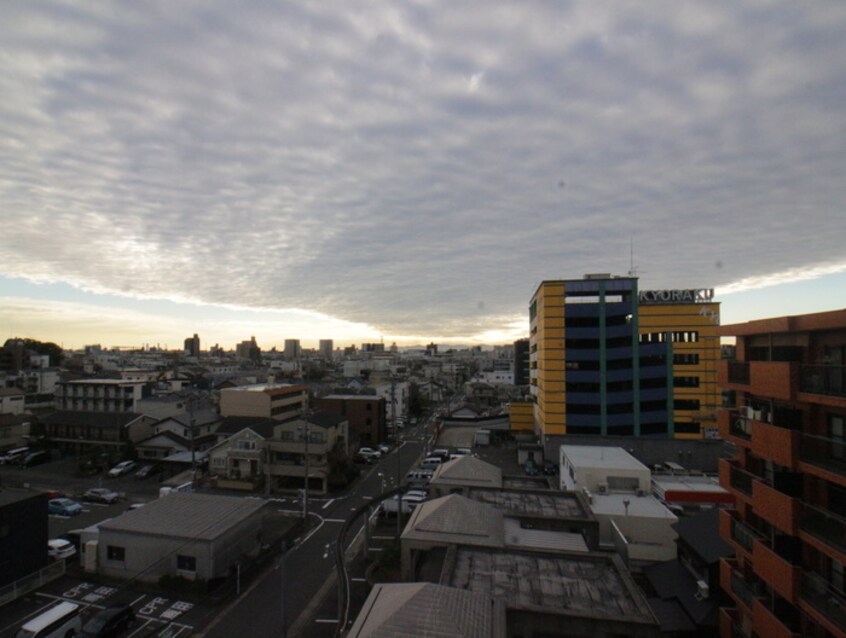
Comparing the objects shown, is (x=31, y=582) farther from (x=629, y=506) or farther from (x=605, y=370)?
(x=605, y=370)

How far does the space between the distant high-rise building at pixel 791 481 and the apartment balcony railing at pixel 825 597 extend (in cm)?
2

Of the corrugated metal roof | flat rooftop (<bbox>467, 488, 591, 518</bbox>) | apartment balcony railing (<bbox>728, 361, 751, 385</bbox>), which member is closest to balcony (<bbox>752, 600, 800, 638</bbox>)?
apartment balcony railing (<bbox>728, 361, 751, 385</bbox>)

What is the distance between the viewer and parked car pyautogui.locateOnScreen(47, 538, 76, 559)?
17.4 meters

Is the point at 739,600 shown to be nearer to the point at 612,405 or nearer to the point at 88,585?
the point at 88,585

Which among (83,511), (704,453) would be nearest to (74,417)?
(83,511)

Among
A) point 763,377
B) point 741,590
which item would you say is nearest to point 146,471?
point 741,590

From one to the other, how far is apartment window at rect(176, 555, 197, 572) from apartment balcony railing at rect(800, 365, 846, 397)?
18317 millimetres

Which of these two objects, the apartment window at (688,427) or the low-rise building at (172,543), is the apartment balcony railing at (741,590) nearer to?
the low-rise building at (172,543)

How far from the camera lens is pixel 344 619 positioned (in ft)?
40.3

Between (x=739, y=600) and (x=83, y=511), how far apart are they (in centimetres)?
2748

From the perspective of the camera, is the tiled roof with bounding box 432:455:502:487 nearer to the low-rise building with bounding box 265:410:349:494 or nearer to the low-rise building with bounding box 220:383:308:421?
the low-rise building with bounding box 265:410:349:494

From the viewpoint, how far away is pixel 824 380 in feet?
30.7

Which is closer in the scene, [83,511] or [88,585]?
[88,585]

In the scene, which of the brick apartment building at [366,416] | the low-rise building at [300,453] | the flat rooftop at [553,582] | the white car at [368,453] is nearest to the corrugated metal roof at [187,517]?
the low-rise building at [300,453]
